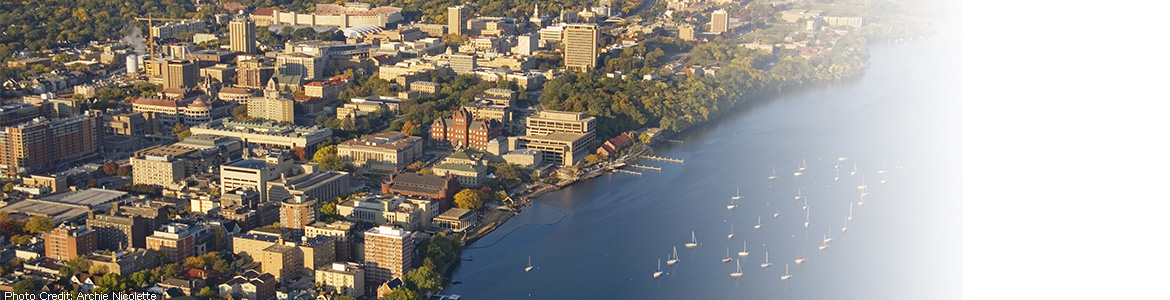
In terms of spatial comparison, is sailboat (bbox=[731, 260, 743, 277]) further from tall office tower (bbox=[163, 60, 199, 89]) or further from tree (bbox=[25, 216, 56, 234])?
→ tall office tower (bbox=[163, 60, 199, 89])

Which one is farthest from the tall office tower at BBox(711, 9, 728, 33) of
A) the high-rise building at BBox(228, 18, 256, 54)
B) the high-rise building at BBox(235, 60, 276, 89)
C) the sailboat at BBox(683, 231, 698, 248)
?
the sailboat at BBox(683, 231, 698, 248)

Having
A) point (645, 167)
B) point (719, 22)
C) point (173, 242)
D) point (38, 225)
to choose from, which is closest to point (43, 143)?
point (38, 225)

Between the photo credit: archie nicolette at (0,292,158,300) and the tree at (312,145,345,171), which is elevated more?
the tree at (312,145,345,171)

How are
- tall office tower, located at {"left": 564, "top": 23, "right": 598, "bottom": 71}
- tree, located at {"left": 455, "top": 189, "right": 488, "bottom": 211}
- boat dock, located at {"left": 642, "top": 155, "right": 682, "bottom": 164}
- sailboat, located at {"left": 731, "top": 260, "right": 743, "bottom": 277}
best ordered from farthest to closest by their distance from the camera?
tall office tower, located at {"left": 564, "top": 23, "right": 598, "bottom": 71}, boat dock, located at {"left": 642, "top": 155, "right": 682, "bottom": 164}, tree, located at {"left": 455, "top": 189, "right": 488, "bottom": 211}, sailboat, located at {"left": 731, "top": 260, "right": 743, "bottom": 277}

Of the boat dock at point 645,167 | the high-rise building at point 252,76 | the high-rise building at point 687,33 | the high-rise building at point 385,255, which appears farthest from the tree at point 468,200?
the high-rise building at point 687,33

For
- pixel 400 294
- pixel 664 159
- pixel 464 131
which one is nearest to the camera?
pixel 400 294

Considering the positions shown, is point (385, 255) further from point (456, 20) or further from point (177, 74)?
point (456, 20)

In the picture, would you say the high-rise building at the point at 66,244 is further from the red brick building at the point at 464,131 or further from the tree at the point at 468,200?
the red brick building at the point at 464,131
